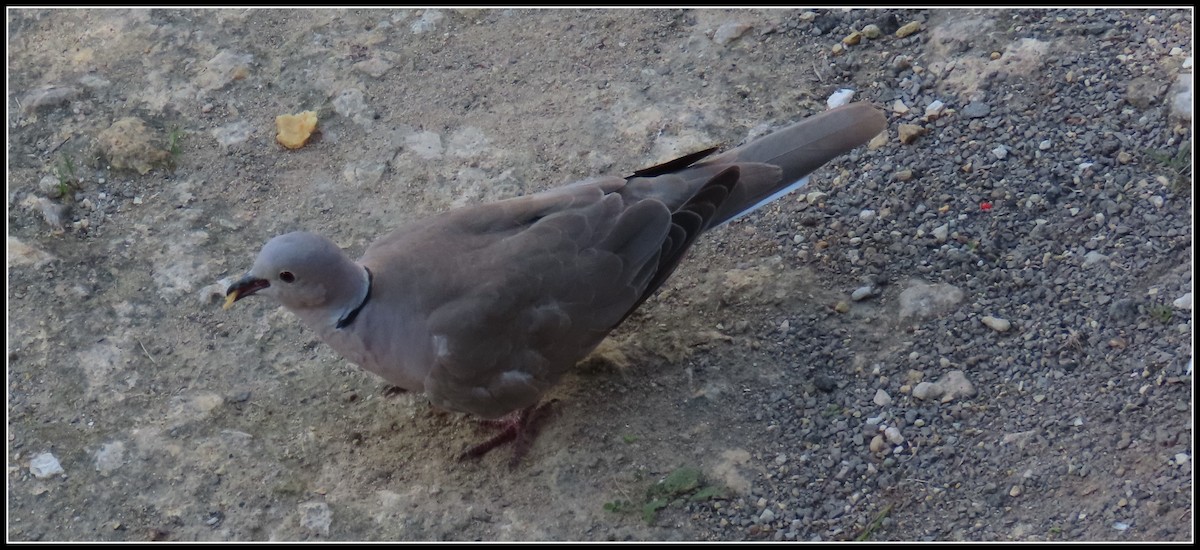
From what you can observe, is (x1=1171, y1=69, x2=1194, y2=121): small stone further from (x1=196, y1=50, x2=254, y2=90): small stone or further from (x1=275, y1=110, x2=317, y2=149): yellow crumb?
(x1=196, y1=50, x2=254, y2=90): small stone

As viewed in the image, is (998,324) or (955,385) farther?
(998,324)

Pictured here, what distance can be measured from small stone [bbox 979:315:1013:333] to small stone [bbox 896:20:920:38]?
5.52 feet

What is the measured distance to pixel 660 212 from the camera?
13.0 ft

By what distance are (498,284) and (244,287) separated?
0.79 meters

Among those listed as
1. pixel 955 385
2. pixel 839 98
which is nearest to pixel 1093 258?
pixel 955 385

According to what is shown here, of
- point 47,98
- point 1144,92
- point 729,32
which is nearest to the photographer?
point 1144,92

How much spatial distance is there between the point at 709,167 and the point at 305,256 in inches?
56.6

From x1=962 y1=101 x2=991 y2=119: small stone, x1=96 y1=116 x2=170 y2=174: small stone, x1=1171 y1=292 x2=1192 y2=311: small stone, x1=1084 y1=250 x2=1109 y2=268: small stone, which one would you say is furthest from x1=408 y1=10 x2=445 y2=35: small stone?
x1=1171 y1=292 x2=1192 y2=311: small stone

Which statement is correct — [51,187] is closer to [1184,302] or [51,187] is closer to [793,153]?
[793,153]

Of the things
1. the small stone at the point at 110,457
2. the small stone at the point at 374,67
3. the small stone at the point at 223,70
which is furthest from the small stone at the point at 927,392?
the small stone at the point at 223,70

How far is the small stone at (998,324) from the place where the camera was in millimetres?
3844

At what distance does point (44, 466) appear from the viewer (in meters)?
3.73

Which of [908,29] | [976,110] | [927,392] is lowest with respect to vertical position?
[927,392]

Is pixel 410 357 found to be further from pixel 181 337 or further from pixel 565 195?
pixel 181 337
